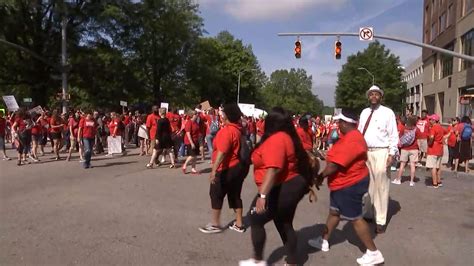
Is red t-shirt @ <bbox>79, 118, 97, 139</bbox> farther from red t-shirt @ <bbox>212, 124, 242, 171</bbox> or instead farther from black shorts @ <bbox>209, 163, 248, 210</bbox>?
red t-shirt @ <bbox>212, 124, 242, 171</bbox>

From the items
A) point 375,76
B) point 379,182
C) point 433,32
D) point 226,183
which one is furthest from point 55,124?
point 375,76

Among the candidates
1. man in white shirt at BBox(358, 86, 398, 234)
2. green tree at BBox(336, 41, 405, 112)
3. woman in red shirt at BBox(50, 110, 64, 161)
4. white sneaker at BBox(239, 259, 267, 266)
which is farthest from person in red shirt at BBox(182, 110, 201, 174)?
green tree at BBox(336, 41, 405, 112)

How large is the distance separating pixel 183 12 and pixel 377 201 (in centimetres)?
4544

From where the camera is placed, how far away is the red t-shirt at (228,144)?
5.88m

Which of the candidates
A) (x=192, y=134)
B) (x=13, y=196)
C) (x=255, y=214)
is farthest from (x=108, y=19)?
(x=255, y=214)

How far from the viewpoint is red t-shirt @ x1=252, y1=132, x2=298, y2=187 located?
4461mm

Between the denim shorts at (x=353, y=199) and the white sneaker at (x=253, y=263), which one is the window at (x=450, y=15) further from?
the white sneaker at (x=253, y=263)

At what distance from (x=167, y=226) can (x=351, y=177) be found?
107 inches

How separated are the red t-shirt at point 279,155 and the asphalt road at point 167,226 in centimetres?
110

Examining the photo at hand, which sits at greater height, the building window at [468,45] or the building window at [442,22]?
the building window at [442,22]

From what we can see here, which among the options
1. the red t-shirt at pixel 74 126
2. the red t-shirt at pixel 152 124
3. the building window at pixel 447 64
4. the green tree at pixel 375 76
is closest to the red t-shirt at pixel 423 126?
the red t-shirt at pixel 152 124

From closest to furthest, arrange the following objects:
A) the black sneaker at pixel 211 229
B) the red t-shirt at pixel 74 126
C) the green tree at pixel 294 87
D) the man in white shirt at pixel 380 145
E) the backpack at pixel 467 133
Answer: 1. the black sneaker at pixel 211 229
2. the man in white shirt at pixel 380 145
3. the backpack at pixel 467 133
4. the red t-shirt at pixel 74 126
5. the green tree at pixel 294 87

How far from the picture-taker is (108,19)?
35.7 meters

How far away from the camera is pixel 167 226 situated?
6.60 meters
